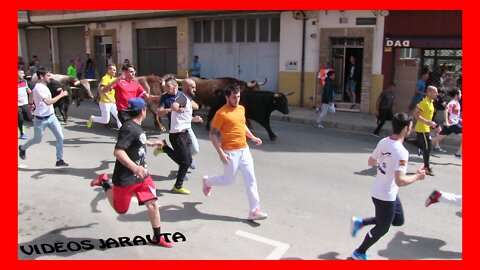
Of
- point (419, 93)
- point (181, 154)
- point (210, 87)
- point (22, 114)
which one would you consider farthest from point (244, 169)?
point (419, 93)

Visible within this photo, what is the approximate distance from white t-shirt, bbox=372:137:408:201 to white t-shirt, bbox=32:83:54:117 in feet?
17.3

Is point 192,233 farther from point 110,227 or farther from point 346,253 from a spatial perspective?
point 346,253

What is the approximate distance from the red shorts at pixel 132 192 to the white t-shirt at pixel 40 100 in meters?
3.19

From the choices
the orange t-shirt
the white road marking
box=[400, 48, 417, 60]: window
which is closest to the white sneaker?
the white road marking

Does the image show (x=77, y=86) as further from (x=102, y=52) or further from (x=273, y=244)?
(x=102, y=52)

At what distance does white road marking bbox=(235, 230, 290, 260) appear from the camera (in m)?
4.47

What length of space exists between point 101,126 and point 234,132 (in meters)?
7.24

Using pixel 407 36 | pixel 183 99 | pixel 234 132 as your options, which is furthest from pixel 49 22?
pixel 234 132

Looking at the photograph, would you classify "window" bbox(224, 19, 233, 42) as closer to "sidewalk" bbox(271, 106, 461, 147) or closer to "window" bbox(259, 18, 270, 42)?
"window" bbox(259, 18, 270, 42)

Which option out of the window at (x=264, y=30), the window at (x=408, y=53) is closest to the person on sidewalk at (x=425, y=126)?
the window at (x=408, y=53)

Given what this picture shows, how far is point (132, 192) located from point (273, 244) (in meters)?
1.58

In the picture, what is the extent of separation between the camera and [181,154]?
20.5ft

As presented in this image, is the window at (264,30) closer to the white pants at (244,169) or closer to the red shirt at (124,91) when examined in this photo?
the red shirt at (124,91)

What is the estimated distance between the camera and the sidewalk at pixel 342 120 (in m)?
12.1
